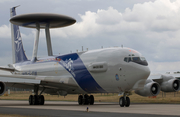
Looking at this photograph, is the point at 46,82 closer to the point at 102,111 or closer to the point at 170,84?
the point at 102,111

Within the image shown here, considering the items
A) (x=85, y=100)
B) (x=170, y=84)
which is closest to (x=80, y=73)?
(x=85, y=100)

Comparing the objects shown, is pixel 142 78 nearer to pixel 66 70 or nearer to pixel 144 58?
pixel 144 58

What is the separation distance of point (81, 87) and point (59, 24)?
71.0 ft

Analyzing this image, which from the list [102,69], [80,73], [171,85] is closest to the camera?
[102,69]

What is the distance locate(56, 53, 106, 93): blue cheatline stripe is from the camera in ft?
92.1

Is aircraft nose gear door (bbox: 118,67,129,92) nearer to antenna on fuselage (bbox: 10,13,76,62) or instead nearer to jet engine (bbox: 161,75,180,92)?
jet engine (bbox: 161,75,180,92)

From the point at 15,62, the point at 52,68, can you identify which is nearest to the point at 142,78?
the point at 52,68

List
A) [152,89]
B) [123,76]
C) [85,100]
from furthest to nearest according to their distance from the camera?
[85,100], [152,89], [123,76]

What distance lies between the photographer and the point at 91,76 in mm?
27828

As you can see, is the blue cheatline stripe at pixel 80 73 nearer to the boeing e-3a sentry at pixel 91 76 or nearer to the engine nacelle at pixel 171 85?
the boeing e-3a sentry at pixel 91 76

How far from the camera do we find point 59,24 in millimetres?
48906

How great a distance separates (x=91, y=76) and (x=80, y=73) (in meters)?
1.71

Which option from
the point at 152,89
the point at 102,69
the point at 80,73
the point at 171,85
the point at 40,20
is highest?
the point at 40,20

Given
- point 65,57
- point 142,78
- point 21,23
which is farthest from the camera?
point 21,23
